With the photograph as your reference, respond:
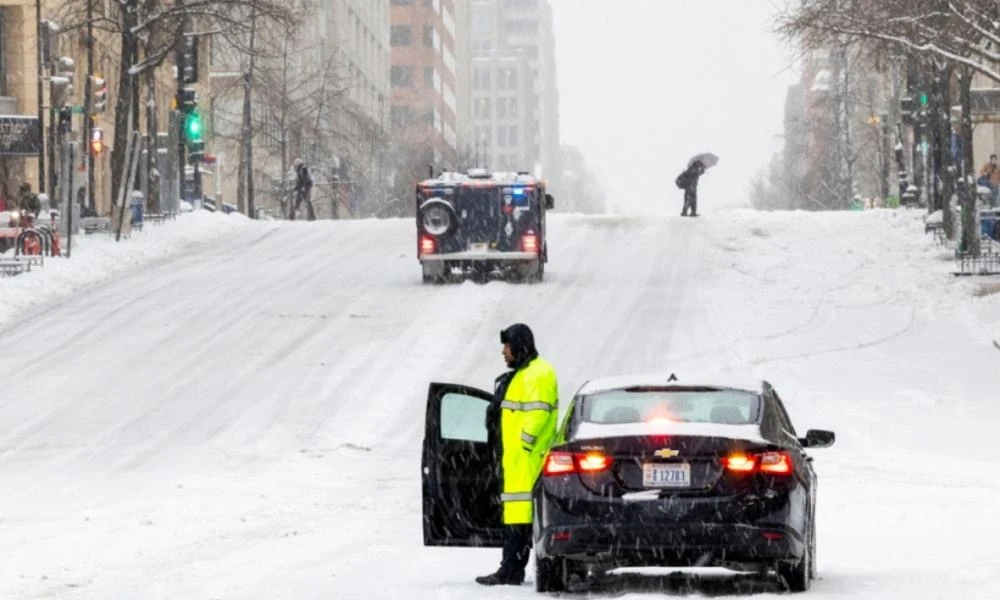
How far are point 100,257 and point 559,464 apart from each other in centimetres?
2967

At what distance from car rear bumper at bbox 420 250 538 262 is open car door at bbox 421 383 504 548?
23.5 m

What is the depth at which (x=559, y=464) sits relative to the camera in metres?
10.9

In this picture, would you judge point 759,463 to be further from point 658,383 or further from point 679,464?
point 658,383

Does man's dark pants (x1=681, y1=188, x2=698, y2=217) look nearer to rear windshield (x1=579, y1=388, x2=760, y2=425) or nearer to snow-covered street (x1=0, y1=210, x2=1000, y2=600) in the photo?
snow-covered street (x1=0, y1=210, x2=1000, y2=600)

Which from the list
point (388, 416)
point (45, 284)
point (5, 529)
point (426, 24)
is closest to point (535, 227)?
point (45, 284)

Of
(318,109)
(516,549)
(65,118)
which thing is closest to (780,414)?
(516,549)

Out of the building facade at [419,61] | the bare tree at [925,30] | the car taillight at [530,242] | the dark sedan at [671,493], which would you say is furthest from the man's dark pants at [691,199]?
the building facade at [419,61]

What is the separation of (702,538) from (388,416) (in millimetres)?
12867

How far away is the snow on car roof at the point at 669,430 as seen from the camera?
10.7m

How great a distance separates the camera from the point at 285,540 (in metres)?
14.6

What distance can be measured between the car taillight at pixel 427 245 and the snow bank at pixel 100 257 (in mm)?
5711

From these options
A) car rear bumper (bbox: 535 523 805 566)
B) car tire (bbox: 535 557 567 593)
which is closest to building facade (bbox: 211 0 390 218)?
car tire (bbox: 535 557 567 593)

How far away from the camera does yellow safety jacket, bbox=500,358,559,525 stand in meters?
11.7

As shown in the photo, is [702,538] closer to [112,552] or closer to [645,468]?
[645,468]
